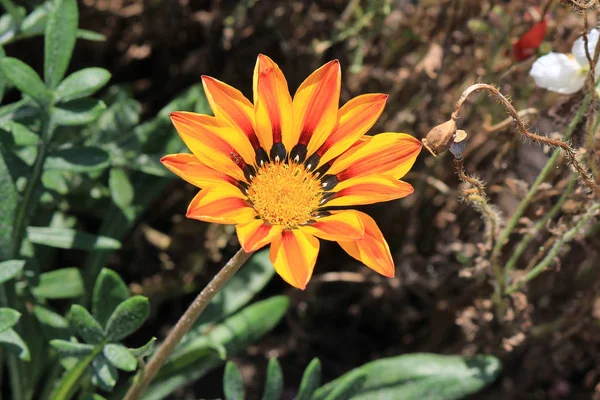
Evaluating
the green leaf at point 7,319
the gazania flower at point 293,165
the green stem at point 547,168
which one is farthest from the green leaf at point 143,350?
the green stem at point 547,168

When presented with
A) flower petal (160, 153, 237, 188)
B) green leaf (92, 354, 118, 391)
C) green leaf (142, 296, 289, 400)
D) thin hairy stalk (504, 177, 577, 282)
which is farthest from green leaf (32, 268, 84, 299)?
thin hairy stalk (504, 177, 577, 282)

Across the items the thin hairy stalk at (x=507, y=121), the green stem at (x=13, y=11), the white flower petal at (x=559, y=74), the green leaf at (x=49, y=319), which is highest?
the green stem at (x=13, y=11)

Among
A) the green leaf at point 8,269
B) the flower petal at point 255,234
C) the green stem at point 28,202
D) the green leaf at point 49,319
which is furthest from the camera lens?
the green leaf at point 49,319

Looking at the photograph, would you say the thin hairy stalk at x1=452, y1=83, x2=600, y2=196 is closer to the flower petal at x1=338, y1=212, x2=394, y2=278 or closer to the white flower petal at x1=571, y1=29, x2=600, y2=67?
the flower petal at x1=338, y1=212, x2=394, y2=278

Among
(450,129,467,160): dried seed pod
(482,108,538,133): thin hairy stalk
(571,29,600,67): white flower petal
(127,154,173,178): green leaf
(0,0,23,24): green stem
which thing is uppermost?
(0,0,23,24): green stem

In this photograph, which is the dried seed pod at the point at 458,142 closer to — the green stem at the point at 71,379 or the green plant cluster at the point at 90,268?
the green plant cluster at the point at 90,268

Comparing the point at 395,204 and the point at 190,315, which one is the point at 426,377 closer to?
the point at 395,204
